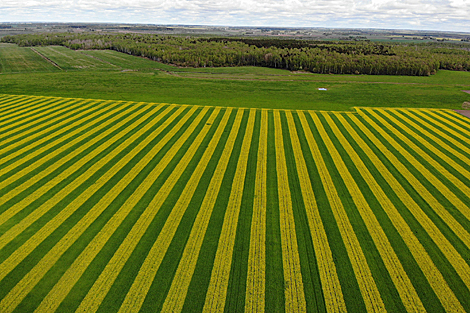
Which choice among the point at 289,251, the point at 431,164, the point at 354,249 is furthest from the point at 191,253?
the point at 431,164

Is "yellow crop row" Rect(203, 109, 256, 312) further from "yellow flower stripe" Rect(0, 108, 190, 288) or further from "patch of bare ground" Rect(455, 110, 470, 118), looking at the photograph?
"patch of bare ground" Rect(455, 110, 470, 118)

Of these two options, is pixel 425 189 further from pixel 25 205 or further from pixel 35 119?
pixel 35 119

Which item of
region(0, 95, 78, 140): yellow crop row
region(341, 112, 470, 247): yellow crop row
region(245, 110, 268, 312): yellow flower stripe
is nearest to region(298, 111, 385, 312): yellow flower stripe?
region(245, 110, 268, 312): yellow flower stripe

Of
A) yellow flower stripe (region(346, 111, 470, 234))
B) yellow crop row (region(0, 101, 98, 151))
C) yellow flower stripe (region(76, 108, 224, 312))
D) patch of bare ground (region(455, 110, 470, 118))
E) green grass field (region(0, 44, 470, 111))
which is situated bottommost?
yellow flower stripe (region(76, 108, 224, 312))

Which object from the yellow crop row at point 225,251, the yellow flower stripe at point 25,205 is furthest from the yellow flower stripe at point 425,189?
the yellow flower stripe at point 25,205

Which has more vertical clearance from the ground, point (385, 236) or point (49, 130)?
point (49, 130)
